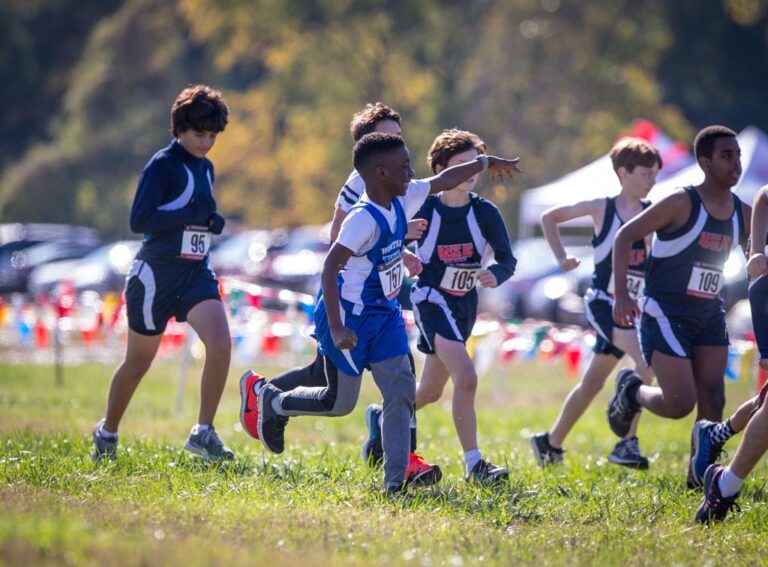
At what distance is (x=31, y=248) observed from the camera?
38844 mm

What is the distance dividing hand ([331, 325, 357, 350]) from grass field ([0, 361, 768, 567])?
0.77 m

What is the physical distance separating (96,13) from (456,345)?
152 ft

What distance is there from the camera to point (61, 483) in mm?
6086

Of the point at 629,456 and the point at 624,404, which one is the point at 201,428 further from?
the point at 629,456

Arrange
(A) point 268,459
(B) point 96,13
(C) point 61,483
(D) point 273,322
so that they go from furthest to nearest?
(B) point 96,13 < (D) point 273,322 < (A) point 268,459 < (C) point 61,483

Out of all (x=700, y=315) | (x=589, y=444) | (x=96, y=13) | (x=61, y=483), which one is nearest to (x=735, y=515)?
(x=700, y=315)

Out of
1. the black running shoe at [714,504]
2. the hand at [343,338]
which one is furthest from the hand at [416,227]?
the black running shoe at [714,504]

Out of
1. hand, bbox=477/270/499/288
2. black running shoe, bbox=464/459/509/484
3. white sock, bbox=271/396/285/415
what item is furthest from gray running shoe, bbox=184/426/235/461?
hand, bbox=477/270/499/288

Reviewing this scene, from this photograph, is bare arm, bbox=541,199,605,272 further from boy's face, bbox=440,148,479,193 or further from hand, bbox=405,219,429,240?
hand, bbox=405,219,429,240

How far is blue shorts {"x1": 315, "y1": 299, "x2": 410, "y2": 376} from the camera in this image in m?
6.23

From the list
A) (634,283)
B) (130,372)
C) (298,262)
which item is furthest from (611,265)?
(298,262)

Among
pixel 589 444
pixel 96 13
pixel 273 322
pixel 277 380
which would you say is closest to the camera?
pixel 277 380

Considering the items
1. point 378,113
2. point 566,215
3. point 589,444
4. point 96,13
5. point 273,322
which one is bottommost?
point 589,444

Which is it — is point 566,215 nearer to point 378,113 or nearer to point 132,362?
point 378,113
